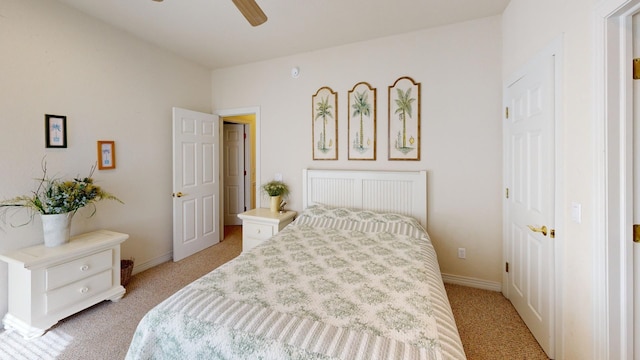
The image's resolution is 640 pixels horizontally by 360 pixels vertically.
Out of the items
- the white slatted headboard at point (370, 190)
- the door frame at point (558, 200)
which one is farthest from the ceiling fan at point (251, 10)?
the white slatted headboard at point (370, 190)

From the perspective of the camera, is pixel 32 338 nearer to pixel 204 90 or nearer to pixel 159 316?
pixel 159 316

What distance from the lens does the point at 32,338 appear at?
1935 millimetres

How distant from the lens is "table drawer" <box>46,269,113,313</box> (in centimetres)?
204

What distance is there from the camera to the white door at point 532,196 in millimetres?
1697

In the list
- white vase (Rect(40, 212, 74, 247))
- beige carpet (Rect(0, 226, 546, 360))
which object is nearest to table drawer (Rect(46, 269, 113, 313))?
beige carpet (Rect(0, 226, 546, 360))

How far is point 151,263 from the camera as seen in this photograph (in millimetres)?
3234

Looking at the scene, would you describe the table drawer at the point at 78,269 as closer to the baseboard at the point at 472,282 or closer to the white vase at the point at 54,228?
the white vase at the point at 54,228

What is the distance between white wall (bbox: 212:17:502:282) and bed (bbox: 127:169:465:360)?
2.51 feet

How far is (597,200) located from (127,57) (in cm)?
407

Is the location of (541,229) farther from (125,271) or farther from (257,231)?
(125,271)

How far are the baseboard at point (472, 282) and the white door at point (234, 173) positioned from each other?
12.8 feet

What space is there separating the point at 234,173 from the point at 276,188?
224 cm


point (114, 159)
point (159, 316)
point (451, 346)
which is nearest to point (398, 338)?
point (451, 346)

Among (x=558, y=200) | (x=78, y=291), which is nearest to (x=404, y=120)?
(x=558, y=200)
